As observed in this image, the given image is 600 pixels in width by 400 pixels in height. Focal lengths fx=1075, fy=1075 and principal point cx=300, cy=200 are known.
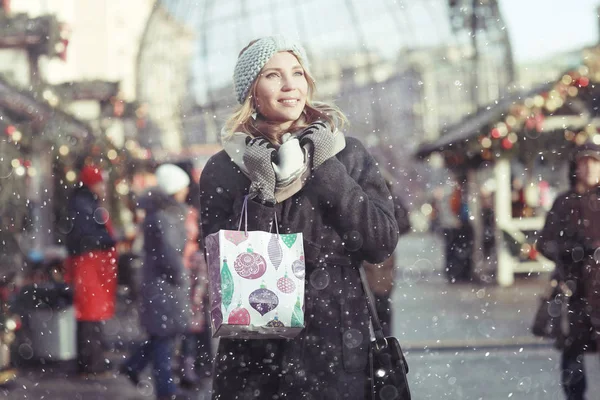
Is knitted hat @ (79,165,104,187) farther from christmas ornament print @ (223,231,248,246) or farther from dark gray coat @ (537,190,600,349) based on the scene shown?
christmas ornament print @ (223,231,248,246)

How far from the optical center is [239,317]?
2.87 metres

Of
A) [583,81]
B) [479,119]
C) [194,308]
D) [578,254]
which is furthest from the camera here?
[479,119]

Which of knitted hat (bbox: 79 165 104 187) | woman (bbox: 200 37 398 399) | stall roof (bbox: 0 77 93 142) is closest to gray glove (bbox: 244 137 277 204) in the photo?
woman (bbox: 200 37 398 399)

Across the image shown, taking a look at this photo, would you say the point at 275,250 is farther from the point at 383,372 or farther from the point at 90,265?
the point at 90,265

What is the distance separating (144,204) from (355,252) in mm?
4999

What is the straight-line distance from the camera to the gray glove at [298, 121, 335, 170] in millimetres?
2912

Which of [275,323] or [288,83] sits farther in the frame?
[288,83]

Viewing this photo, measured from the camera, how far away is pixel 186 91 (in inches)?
1469

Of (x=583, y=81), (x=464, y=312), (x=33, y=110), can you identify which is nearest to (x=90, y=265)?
(x=33, y=110)

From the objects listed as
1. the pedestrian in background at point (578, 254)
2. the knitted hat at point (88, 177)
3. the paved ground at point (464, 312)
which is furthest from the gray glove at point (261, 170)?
the paved ground at point (464, 312)

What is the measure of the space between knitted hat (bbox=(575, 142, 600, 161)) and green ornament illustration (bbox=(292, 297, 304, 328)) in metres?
3.70

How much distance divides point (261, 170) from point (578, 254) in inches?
137

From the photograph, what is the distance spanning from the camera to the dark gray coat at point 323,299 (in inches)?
116

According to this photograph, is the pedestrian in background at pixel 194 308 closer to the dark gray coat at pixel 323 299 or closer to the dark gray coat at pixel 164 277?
the dark gray coat at pixel 164 277
